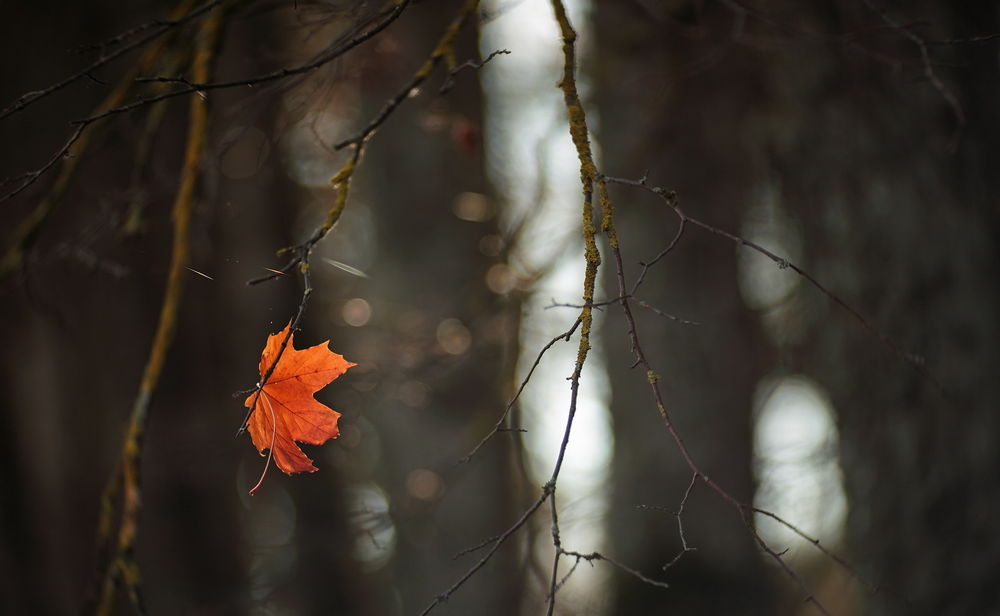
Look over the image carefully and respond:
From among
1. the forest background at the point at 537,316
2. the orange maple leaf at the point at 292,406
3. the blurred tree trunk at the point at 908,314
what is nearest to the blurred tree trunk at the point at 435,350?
the forest background at the point at 537,316

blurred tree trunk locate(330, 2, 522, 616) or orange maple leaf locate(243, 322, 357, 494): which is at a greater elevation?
blurred tree trunk locate(330, 2, 522, 616)

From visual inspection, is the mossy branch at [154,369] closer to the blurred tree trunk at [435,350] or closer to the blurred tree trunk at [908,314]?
the blurred tree trunk at [435,350]

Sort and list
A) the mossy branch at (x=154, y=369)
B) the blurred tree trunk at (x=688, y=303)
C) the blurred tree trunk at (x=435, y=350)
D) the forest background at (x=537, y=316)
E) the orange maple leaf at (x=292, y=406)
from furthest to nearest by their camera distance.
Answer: the blurred tree trunk at (x=435, y=350), the blurred tree trunk at (x=688, y=303), the forest background at (x=537, y=316), the mossy branch at (x=154, y=369), the orange maple leaf at (x=292, y=406)

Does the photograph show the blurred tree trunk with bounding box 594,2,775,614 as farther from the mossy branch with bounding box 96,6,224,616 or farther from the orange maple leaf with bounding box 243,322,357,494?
the orange maple leaf with bounding box 243,322,357,494

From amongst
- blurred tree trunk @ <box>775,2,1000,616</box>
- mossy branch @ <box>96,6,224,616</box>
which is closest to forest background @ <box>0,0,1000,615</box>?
blurred tree trunk @ <box>775,2,1000,616</box>

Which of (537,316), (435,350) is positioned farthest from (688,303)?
(435,350)

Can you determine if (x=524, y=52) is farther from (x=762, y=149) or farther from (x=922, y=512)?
(x=922, y=512)

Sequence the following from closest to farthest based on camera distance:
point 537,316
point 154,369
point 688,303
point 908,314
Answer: point 154,369 < point 908,314 < point 688,303 < point 537,316

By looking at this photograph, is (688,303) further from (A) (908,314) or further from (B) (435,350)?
(B) (435,350)

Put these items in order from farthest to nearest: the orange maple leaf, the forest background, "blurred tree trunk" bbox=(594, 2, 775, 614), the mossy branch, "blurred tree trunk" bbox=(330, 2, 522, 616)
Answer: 1. "blurred tree trunk" bbox=(330, 2, 522, 616)
2. "blurred tree trunk" bbox=(594, 2, 775, 614)
3. the forest background
4. the mossy branch
5. the orange maple leaf

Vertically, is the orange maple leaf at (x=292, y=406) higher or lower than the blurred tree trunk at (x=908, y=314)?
lower

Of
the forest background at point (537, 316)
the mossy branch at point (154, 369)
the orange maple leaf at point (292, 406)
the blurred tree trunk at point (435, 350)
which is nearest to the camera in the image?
the orange maple leaf at point (292, 406)

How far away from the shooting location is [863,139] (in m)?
2.05

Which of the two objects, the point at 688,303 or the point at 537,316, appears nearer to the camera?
the point at 688,303
